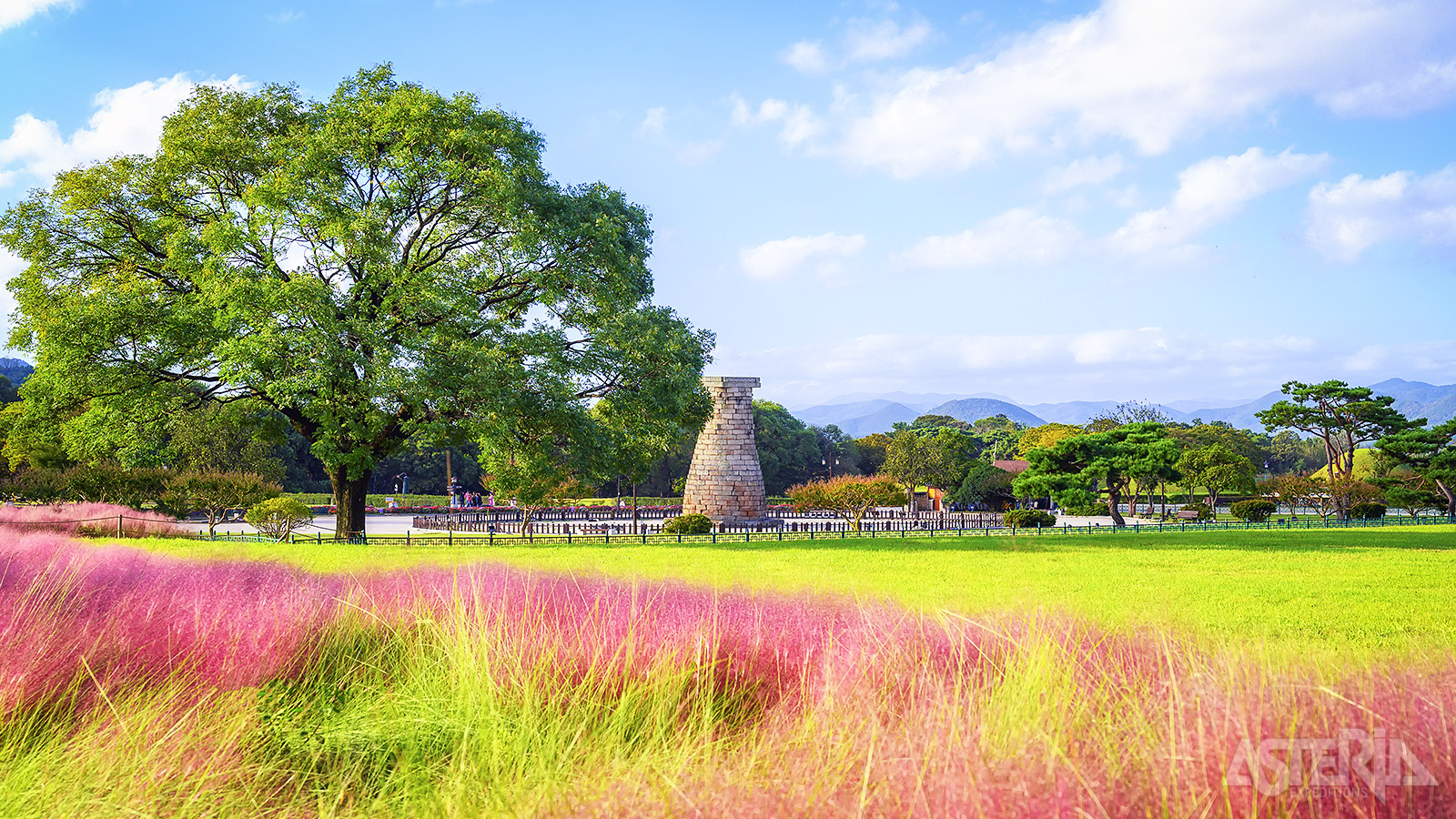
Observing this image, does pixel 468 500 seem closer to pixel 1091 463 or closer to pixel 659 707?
pixel 1091 463

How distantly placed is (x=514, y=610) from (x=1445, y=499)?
41.2m

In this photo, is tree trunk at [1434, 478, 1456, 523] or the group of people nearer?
tree trunk at [1434, 478, 1456, 523]

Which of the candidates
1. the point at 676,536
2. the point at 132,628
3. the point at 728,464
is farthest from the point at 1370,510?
the point at 132,628

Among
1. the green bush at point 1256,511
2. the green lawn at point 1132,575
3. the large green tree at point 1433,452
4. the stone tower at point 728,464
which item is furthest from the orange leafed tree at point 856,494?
the large green tree at point 1433,452

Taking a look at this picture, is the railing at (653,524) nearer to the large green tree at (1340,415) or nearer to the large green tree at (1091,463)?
the large green tree at (1091,463)


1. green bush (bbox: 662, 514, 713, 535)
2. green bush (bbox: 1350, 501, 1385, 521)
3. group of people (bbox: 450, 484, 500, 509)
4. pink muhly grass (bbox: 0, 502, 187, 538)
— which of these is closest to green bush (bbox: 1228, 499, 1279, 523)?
green bush (bbox: 1350, 501, 1385, 521)

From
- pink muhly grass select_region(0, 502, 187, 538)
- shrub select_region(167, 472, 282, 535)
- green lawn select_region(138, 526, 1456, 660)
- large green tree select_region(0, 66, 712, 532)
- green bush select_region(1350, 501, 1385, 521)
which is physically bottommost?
green bush select_region(1350, 501, 1385, 521)

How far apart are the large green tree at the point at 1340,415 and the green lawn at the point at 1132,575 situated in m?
19.2

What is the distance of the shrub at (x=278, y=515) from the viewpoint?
68.1 feet

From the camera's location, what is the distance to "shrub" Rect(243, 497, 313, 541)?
2075cm

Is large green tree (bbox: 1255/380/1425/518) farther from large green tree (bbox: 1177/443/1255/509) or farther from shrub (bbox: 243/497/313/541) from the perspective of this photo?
shrub (bbox: 243/497/313/541)

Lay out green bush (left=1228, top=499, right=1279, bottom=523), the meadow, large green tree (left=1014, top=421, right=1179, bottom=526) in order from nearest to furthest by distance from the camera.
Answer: the meadow < large green tree (left=1014, top=421, right=1179, bottom=526) < green bush (left=1228, top=499, right=1279, bottom=523)

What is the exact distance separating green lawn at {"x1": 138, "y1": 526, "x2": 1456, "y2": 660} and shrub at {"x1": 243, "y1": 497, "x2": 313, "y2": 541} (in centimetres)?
625

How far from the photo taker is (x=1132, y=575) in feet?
41.7
